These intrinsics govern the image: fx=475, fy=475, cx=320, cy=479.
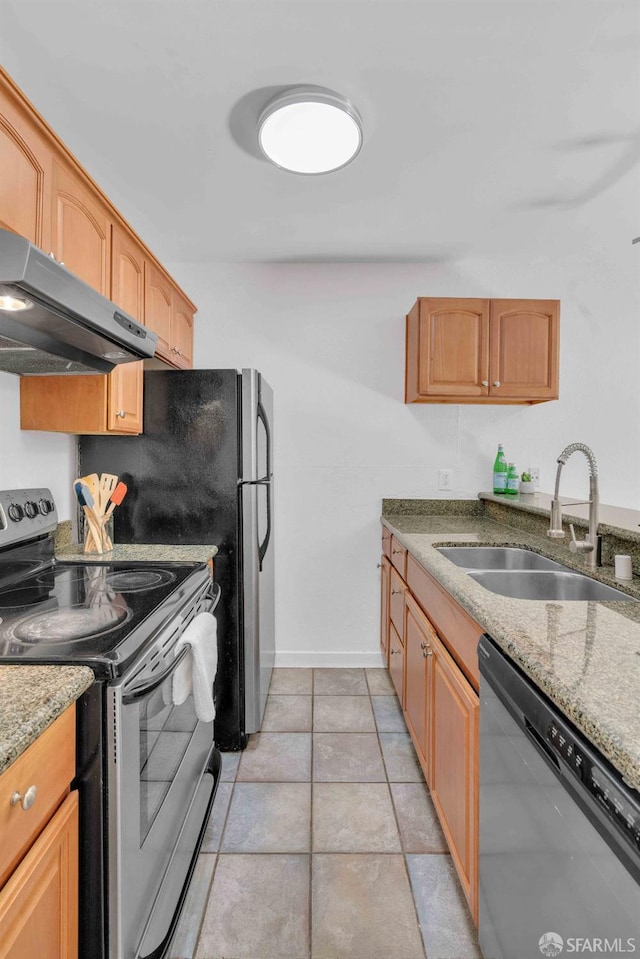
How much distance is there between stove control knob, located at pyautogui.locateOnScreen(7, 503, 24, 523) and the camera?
5.18ft

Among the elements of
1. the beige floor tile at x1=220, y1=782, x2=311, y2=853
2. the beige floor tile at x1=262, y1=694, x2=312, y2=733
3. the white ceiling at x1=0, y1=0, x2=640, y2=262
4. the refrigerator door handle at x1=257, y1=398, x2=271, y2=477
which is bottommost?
the beige floor tile at x1=220, y1=782, x2=311, y2=853

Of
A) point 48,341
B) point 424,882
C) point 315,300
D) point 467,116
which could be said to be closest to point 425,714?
point 424,882

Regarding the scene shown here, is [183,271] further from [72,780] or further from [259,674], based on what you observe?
[72,780]

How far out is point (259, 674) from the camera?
219cm

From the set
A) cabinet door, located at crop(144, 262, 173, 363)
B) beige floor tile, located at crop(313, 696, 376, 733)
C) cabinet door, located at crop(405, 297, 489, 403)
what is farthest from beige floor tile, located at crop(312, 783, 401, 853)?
cabinet door, located at crop(144, 262, 173, 363)

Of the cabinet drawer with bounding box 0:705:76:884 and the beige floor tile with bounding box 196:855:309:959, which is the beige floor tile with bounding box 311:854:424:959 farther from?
the cabinet drawer with bounding box 0:705:76:884

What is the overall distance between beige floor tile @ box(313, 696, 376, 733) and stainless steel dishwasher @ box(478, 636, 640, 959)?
111cm

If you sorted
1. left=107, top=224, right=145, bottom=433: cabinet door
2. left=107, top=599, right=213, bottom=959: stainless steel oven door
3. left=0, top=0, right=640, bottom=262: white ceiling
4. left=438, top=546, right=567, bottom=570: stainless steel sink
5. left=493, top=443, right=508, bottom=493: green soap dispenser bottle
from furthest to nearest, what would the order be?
left=493, top=443, right=508, bottom=493: green soap dispenser bottle
left=438, top=546, right=567, bottom=570: stainless steel sink
left=107, top=224, right=145, bottom=433: cabinet door
left=0, top=0, right=640, bottom=262: white ceiling
left=107, top=599, right=213, bottom=959: stainless steel oven door

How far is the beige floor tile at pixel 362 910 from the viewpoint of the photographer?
1.24 m

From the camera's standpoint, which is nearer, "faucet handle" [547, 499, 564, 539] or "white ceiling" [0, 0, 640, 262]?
"white ceiling" [0, 0, 640, 262]

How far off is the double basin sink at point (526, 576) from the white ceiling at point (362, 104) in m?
1.57

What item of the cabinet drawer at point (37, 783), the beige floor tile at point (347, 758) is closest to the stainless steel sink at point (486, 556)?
the beige floor tile at point (347, 758)

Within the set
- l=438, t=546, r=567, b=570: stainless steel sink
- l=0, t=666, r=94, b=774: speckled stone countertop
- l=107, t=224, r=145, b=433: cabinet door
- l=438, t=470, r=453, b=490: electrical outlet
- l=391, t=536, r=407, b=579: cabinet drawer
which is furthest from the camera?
l=438, t=470, r=453, b=490: electrical outlet

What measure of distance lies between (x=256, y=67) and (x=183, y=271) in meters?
1.57
